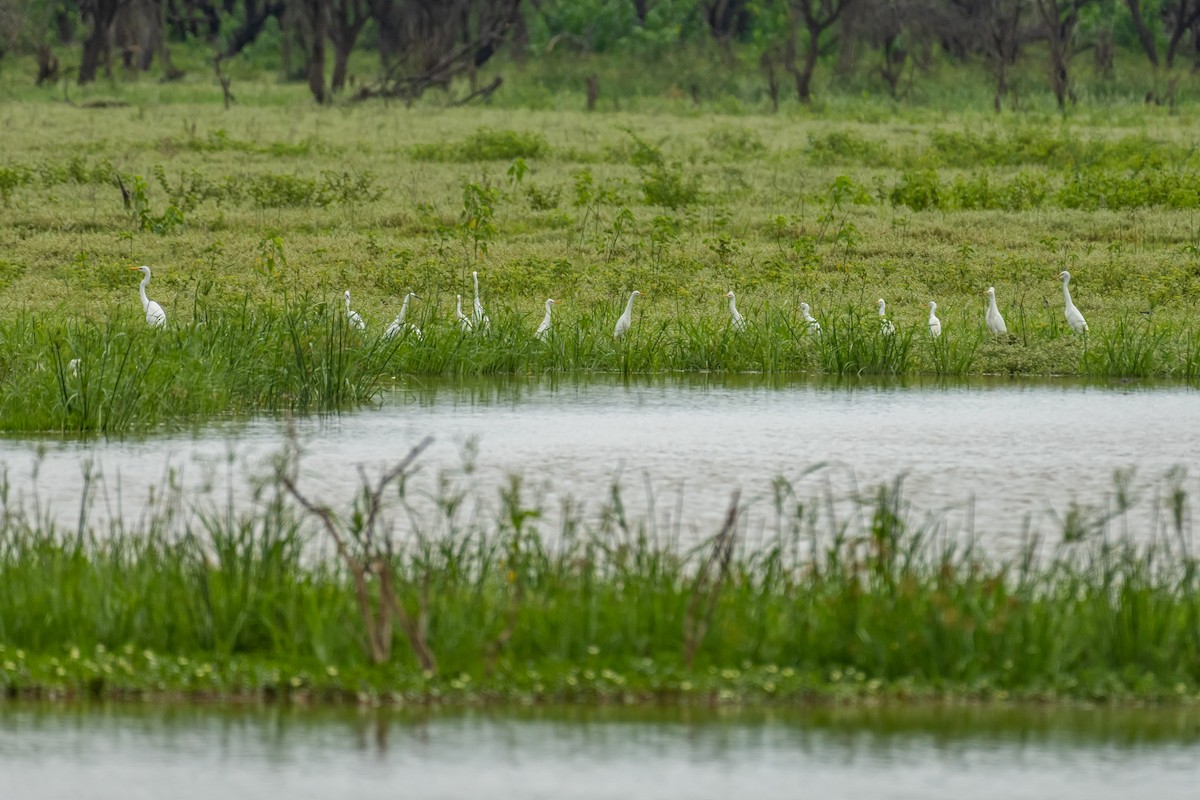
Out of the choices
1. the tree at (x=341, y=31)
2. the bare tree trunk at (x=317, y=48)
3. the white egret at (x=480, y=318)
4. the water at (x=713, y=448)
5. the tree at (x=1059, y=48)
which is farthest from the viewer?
the tree at (x=341, y=31)

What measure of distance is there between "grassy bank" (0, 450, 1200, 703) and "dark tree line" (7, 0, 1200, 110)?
31.3 m

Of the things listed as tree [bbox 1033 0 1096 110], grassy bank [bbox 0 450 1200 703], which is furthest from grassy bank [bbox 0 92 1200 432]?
tree [bbox 1033 0 1096 110]

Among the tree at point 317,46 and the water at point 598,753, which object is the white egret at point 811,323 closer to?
the water at point 598,753

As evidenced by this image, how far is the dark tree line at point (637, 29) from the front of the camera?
39.8 metres

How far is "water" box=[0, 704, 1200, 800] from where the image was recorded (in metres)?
5.05

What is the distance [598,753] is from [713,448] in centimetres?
479

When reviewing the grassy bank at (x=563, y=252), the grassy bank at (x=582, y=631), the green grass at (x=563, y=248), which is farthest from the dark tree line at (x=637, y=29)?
the grassy bank at (x=582, y=631)

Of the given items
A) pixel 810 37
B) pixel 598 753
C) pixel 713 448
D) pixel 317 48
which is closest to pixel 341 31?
pixel 317 48

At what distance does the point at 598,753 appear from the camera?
5.35 meters

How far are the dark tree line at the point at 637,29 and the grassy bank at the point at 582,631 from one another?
3128cm

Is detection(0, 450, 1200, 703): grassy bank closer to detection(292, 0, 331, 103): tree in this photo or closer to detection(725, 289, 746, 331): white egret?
detection(725, 289, 746, 331): white egret

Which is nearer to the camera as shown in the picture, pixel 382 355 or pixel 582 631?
pixel 582 631

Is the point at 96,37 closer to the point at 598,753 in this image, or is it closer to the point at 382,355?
the point at 382,355

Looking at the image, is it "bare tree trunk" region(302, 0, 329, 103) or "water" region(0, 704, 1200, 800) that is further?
"bare tree trunk" region(302, 0, 329, 103)
